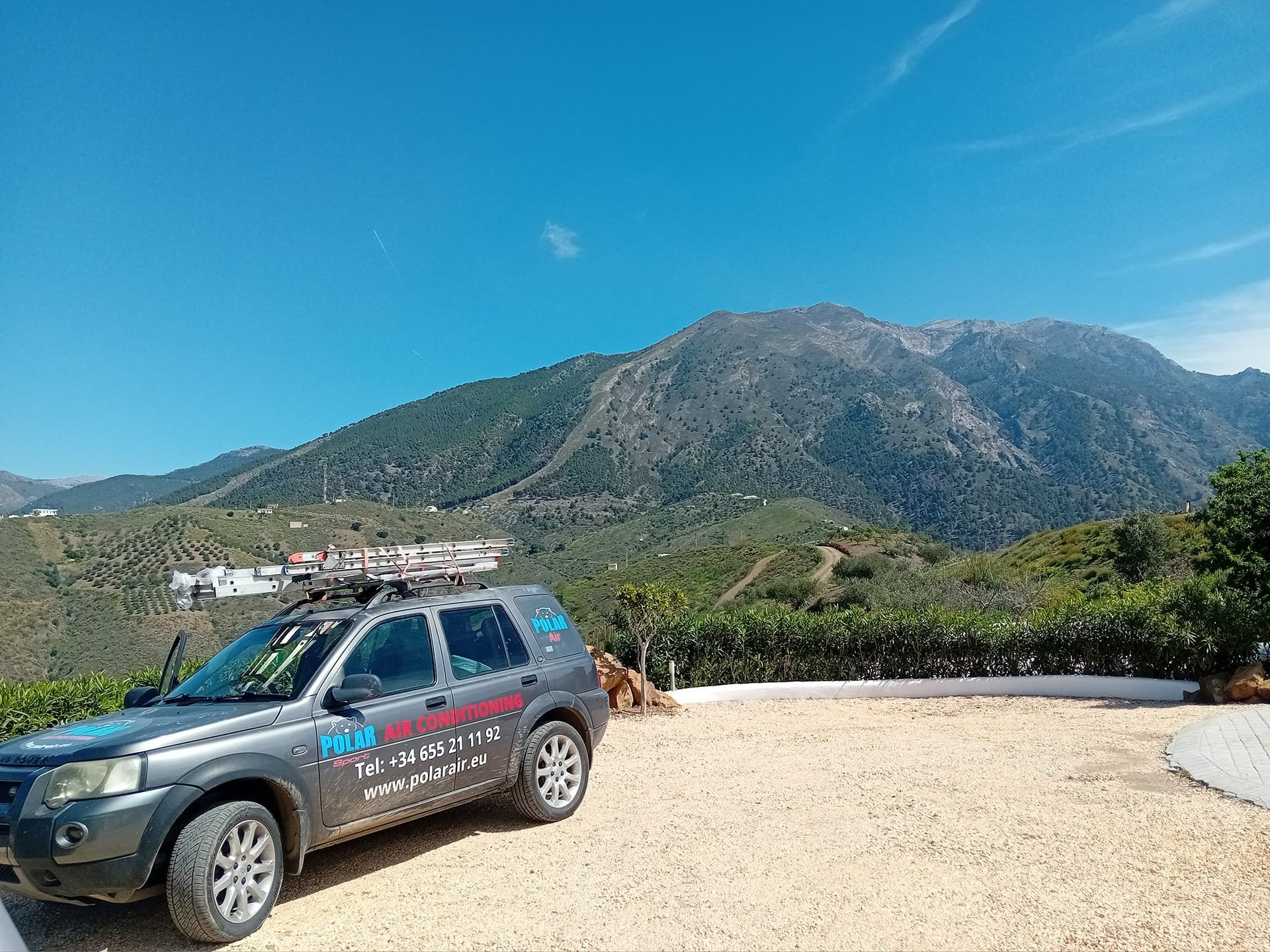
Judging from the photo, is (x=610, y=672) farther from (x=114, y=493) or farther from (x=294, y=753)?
(x=114, y=493)

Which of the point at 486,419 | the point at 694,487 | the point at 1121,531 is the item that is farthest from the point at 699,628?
the point at 486,419

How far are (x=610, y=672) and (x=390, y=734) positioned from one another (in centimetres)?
804

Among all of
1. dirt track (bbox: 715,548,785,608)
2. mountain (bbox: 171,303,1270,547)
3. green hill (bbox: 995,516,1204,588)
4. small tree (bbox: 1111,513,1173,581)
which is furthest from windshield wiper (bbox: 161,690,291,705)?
mountain (bbox: 171,303,1270,547)

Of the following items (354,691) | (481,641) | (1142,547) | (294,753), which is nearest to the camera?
(294,753)

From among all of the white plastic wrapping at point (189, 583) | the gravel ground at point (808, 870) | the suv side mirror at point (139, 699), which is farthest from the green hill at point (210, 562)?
the gravel ground at point (808, 870)

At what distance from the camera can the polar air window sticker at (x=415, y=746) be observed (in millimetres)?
4973

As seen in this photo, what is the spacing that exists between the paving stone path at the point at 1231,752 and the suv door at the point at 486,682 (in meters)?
5.96

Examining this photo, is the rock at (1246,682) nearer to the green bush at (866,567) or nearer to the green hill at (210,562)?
the green hill at (210,562)

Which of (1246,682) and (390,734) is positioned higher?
(390,734)

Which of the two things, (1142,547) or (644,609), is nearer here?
(644,609)

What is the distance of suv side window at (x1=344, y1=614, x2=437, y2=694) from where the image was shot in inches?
211

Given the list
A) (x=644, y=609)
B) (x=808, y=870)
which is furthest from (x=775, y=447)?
(x=808, y=870)

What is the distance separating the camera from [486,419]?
6245 inches

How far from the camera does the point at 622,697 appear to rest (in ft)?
43.0
